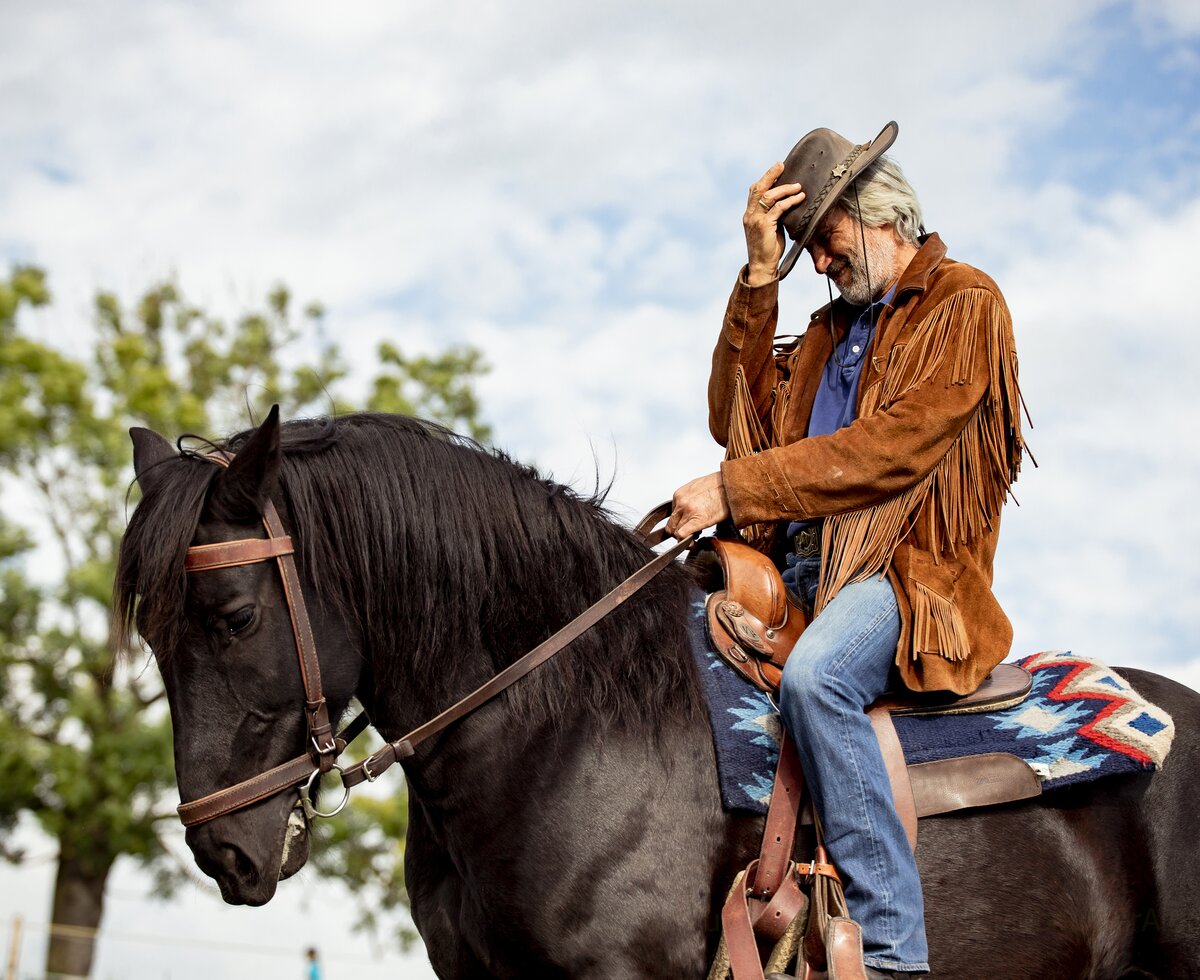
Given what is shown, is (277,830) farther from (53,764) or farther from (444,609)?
(53,764)

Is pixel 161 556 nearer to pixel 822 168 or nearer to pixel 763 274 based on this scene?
pixel 763 274

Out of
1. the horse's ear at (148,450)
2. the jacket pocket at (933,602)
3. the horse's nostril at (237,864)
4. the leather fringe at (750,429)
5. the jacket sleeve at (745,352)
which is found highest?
the jacket sleeve at (745,352)

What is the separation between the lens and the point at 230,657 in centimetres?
327

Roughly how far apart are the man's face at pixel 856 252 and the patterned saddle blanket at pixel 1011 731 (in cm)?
132

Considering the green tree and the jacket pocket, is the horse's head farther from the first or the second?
the green tree

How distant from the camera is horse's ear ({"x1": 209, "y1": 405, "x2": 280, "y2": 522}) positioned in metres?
3.30

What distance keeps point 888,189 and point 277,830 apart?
2956mm

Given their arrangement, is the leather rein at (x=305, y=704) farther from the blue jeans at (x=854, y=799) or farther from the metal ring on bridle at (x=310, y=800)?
the blue jeans at (x=854, y=799)

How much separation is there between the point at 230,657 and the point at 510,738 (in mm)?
843

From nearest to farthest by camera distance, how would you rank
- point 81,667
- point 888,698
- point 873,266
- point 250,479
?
1. point 250,479
2. point 888,698
3. point 873,266
4. point 81,667

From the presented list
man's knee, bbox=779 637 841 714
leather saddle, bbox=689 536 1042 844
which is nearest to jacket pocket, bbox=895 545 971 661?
leather saddle, bbox=689 536 1042 844

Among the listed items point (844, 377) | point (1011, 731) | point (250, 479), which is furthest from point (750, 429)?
point (250, 479)

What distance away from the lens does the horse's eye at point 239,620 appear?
3.27 meters

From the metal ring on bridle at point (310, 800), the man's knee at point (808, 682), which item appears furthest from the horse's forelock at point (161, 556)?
the man's knee at point (808, 682)
